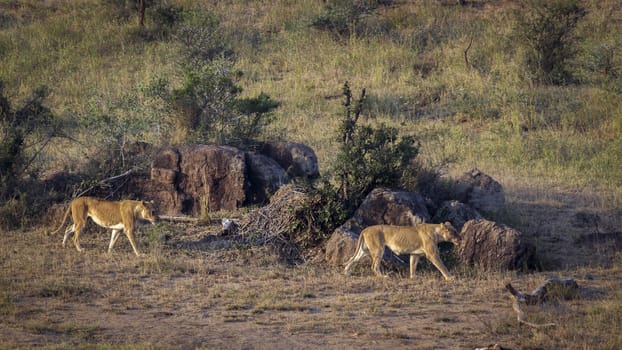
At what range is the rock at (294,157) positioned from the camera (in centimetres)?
1484

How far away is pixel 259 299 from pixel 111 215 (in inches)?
137

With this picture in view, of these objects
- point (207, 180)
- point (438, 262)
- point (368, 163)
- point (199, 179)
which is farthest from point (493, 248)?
point (199, 179)

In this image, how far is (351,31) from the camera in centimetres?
2639

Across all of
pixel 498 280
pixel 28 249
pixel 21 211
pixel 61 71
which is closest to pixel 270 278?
pixel 498 280

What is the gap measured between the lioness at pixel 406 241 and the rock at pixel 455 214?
69.4 inches

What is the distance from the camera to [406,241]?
11.3m

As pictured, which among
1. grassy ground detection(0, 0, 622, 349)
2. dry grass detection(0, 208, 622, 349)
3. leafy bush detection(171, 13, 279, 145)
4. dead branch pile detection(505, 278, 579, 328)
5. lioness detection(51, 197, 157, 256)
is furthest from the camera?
leafy bush detection(171, 13, 279, 145)

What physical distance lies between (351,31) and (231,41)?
12.7 feet

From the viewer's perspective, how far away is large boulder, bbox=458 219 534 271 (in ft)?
38.5

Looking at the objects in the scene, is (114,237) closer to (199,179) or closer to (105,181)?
(105,181)

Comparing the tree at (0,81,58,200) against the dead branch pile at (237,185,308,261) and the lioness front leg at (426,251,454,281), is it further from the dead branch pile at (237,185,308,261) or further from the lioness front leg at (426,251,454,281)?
the lioness front leg at (426,251,454,281)

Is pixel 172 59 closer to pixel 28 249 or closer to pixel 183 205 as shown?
pixel 183 205

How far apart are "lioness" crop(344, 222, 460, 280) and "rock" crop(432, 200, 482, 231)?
1.76 meters

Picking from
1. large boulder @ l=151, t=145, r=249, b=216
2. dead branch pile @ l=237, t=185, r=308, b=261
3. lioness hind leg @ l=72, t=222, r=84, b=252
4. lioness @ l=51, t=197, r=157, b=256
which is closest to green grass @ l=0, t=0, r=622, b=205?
large boulder @ l=151, t=145, r=249, b=216
